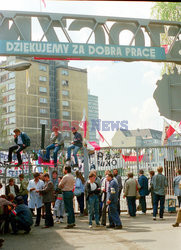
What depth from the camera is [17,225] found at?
36.2 ft

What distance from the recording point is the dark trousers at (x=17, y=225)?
10.8m

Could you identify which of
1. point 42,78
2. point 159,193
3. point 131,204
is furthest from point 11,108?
point 159,193

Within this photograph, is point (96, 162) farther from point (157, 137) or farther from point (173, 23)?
point (157, 137)

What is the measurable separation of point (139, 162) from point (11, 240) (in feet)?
25.2

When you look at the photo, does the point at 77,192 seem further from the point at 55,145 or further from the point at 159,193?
the point at 159,193

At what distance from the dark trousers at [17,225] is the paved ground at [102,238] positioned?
182 millimetres

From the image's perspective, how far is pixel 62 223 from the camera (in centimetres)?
1341

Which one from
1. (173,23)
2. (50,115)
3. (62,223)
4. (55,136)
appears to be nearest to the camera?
(173,23)

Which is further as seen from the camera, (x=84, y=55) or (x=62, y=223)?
(x=62, y=223)

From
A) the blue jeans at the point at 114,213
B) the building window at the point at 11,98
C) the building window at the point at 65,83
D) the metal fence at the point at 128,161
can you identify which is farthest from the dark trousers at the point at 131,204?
the building window at the point at 65,83

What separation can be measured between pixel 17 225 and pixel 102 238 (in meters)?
2.56

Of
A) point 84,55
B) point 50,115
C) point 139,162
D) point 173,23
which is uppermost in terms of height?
point 50,115

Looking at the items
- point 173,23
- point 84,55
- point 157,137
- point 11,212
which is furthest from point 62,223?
point 157,137

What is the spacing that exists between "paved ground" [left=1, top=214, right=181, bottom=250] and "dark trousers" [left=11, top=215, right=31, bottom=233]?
0.18 metres
